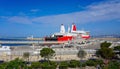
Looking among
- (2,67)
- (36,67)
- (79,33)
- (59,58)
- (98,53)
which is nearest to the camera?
(2,67)

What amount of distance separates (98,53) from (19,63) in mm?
12845

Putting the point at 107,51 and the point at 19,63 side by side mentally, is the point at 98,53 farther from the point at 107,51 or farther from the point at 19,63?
the point at 19,63

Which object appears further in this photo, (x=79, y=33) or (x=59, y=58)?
(x=79, y=33)

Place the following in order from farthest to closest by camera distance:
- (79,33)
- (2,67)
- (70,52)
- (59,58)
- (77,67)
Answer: (79,33)
(70,52)
(59,58)
(77,67)
(2,67)

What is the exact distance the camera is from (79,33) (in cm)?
8294

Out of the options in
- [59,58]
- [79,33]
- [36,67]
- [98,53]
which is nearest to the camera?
[36,67]

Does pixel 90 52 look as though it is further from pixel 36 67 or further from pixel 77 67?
pixel 36 67

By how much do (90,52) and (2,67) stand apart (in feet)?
59.2

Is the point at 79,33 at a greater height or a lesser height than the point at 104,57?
greater

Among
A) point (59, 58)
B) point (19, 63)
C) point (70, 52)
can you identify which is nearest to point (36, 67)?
point (19, 63)

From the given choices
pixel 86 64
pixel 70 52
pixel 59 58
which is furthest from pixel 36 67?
pixel 70 52

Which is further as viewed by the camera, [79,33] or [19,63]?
[79,33]

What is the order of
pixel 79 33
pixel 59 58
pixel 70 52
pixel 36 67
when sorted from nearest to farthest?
pixel 36 67 → pixel 59 58 → pixel 70 52 → pixel 79 33

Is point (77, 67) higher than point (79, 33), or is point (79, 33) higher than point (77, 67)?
point (79, 33)
